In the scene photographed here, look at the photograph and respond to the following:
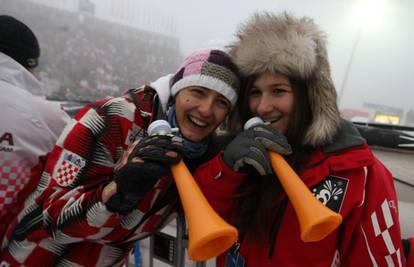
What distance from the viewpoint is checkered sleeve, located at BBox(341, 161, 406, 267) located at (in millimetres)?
909

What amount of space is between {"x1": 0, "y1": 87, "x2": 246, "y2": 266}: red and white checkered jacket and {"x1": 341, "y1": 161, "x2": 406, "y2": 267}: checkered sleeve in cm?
47

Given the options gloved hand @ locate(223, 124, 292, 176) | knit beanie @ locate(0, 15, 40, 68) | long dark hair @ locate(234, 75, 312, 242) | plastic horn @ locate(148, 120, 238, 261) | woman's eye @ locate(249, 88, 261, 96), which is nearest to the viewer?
plastic horn @ locate(148, 120, 238, 261)

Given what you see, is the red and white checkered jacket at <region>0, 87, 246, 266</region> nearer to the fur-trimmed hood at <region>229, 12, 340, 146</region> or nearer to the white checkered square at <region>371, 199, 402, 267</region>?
the fur-trimmed hood at <region>229, 12, 340, 146</region>

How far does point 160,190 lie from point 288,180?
48 centimetres

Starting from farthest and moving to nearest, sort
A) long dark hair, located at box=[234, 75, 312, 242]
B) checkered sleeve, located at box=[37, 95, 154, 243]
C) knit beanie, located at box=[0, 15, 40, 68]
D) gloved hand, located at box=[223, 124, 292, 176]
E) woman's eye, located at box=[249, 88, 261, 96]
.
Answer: knit beanie, located at box=[0, 15, 40, 68]
woman's eye, located at box=[249, 88, 261, 96]
long dark hair, located at box=[234, 75, 312, 242]
checkered sleeve, located at box=[37, 95, 154, 243]
gloved hand, located at box=[223, 124, 292, 176]

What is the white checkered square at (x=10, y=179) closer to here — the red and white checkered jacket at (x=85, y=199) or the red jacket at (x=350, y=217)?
the red and white checkered jacket at (x=85, y=199)

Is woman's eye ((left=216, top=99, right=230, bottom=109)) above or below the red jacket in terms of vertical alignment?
above

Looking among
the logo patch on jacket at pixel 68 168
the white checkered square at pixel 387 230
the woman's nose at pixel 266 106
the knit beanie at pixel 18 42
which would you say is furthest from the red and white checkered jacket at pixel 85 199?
the knit beanie at pixel 18 42

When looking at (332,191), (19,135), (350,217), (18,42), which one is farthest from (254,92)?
(18,42)

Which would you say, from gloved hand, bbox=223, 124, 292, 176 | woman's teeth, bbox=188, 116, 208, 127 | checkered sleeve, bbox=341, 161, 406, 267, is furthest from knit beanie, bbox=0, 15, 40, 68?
checkered sleeve, bbox=341, 161, 406, 267

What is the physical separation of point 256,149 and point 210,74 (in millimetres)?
436

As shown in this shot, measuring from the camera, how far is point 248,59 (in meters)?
1.06

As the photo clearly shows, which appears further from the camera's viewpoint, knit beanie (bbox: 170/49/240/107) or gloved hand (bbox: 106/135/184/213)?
knit beanie (bbox: 170/49/240/107)

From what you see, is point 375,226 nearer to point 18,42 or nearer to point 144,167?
point 144,167
